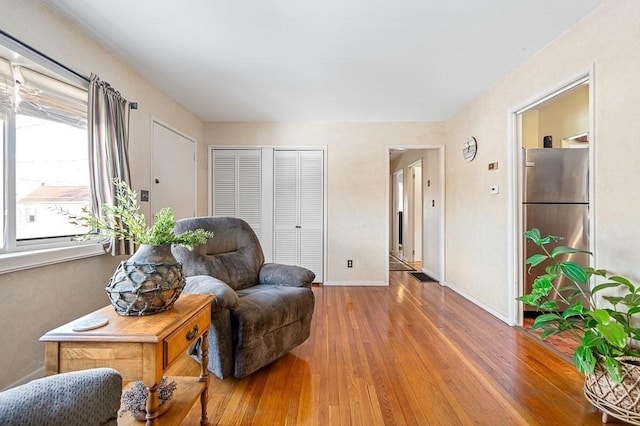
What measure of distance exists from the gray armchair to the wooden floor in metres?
0.93

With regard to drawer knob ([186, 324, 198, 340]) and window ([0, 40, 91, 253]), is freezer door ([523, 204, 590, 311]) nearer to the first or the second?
drawer knob ([186, 324, 198, 340])

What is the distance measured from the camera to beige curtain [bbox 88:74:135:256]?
2133 millimetres

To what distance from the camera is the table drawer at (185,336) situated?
1.08m

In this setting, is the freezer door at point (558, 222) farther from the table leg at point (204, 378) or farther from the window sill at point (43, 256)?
the window sill at point (43, 256)

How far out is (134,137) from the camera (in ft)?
9.04

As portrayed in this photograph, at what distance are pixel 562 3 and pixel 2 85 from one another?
338 cm

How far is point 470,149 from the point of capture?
351 cm

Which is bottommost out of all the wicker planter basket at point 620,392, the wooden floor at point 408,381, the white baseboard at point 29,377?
the wooden floor at point 408,381

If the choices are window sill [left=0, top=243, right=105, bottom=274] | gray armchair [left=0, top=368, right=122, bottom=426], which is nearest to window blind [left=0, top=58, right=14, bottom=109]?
window sill [left=0, top=243, right=105, bottom=274]

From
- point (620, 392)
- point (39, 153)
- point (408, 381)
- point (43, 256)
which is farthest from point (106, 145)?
point (620, 392)

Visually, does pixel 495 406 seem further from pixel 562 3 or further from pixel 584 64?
pixel 562 3

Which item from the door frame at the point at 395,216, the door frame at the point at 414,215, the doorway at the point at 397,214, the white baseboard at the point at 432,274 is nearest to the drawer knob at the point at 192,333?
the white baseboard at the point at 432,274

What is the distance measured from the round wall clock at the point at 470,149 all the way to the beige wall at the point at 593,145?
0.28ft

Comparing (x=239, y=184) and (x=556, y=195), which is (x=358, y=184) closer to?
(x=239, y=184)
